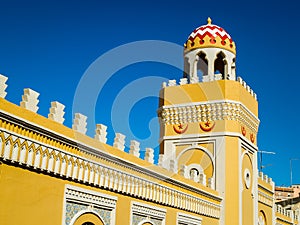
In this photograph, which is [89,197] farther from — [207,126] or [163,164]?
[207,126]

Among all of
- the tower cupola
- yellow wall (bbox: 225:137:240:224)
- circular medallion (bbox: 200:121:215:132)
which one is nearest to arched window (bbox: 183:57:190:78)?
the tower cupola

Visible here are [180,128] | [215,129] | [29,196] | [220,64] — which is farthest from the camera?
[220,64]

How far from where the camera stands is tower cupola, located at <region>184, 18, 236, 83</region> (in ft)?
68.7

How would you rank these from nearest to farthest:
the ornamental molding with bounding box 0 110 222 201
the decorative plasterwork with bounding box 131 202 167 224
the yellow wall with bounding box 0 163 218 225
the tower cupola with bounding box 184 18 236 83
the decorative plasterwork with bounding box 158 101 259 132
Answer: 1. the yellow wall with bounding box 0 163 218 225
2. the ornamental molding with bounding box 0 110 222 201
3. the decorative plasterwork with bounding box 131 202 167 224
4. the decorative plasterwork with bounding box 158 101 259 132
5. the tower cupola with bounding box 184 18 236 83

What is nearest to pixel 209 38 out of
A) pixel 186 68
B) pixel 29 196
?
pixel 186 68

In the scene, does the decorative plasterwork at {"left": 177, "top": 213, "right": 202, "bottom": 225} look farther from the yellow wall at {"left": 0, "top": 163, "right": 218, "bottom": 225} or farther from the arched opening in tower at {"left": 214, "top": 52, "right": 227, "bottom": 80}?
the arched opening in tower at {"left": 214, "top": 52, "right": 227, "bottom": 80}

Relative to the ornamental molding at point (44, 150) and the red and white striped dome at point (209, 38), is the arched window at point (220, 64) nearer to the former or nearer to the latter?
the red and white striped dome at point (209, 38)

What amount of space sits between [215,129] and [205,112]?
82 cm

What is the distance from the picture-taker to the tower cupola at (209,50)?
20953mm

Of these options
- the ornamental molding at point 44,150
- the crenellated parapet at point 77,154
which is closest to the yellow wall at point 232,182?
the crenellated parapet at point 77,154

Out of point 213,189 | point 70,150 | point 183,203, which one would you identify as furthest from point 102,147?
point 213,189

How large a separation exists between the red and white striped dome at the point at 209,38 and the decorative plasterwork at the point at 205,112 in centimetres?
312

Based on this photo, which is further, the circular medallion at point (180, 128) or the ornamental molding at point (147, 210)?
the circular medallion at point (180, 128)

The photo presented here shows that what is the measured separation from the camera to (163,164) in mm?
17281
